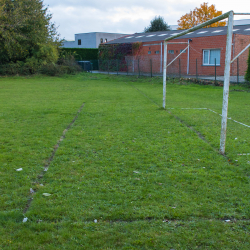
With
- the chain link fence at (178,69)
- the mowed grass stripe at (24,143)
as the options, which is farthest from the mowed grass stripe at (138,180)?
the chain link fence at (178,69)

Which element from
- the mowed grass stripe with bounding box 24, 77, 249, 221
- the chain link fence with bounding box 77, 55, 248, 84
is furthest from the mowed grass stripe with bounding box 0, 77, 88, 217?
the chain link fence with bounding box 77, 55, 248, 84

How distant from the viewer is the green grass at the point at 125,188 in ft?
8.86

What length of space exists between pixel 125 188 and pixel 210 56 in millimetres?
22893

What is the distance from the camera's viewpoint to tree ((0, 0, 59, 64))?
24.2 metres

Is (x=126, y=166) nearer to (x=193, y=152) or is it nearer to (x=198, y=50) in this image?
(x=193, y=152)

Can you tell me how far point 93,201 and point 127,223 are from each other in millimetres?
625

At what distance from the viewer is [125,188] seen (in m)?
3.72

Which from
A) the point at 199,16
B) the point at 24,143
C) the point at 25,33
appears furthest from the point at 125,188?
the point at 199,16

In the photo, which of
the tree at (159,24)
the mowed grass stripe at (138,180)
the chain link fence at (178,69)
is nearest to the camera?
the mowed grass stripe at (138,180)

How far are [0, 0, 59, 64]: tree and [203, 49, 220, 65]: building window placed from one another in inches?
609

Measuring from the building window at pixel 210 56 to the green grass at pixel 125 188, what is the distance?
18.0 m

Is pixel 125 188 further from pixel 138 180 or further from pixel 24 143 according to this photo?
pixel 24 143

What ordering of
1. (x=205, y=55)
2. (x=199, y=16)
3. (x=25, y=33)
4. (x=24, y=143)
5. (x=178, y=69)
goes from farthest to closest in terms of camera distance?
(x=199, y=16) < (x=25, y=33) < (x=205, y=55) < (x=178, y=69) < (x=24, y=143)

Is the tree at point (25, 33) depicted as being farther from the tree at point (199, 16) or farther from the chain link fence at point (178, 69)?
the tree at point (199, 16)
